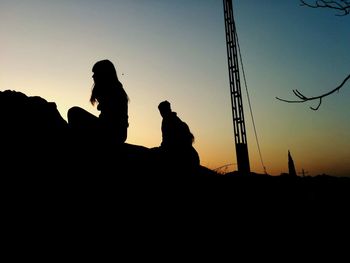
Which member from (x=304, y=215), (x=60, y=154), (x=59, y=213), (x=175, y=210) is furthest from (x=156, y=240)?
(x=304, y=215)

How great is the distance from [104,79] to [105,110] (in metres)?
0.58

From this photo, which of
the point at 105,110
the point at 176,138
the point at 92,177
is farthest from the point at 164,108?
the point at 92,177

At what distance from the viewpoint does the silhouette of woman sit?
18.5ft

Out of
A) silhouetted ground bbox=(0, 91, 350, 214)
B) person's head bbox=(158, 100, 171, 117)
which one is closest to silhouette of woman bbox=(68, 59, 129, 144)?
silhouetted ground bbox=(0, 91, 350, 214)

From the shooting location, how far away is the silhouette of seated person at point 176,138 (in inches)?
286

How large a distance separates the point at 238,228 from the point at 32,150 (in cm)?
319

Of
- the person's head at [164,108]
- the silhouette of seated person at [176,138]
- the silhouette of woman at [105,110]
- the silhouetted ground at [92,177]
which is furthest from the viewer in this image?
the person's head at [164,108]

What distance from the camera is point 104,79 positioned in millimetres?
5730

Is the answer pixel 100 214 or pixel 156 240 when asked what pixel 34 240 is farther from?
pixel 156 240

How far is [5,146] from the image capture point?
4.28 m

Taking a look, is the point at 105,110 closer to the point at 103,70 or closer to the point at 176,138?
the point at 103,70

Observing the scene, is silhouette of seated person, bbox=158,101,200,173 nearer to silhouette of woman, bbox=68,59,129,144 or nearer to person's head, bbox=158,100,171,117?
person's head, bbox=158,100,171,117

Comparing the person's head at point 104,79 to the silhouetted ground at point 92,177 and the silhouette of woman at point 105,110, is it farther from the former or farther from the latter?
the silhouetted ground at point 92,177

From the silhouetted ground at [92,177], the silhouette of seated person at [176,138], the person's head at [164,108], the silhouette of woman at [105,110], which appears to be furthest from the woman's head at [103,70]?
the person's head at [164,108]
